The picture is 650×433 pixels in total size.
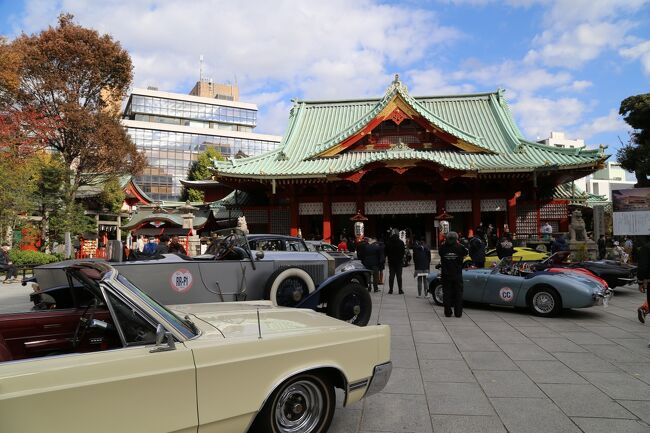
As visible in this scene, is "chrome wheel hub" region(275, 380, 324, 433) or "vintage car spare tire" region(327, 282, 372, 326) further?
"vintage car spare tire" region(327, 282, 372, 326)

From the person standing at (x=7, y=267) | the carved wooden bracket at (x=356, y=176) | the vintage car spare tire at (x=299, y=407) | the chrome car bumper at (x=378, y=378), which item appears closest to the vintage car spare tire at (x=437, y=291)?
the chrome car bumper at (x=378, y=378)

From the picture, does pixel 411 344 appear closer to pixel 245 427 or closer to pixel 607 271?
pixel 245 427

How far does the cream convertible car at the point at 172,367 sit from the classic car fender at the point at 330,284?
290cm

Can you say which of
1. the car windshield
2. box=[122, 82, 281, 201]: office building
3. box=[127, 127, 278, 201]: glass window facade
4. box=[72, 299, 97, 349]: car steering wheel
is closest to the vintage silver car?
box=[72, 299, 97, 349]: car steering wheel

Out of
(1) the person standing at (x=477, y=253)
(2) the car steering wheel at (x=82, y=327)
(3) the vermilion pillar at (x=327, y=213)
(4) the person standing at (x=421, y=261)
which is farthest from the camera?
(3) the vermilion pillar at (x=327, y=213)

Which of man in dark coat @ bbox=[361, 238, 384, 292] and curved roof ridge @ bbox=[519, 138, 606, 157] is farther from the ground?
curved roof ridge @ bbox=[519, 138, 606, 157]

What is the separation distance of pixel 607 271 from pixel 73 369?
41.4 feet

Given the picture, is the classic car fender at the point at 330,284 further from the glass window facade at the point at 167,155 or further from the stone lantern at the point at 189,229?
the glass window facade at the point at 167,155

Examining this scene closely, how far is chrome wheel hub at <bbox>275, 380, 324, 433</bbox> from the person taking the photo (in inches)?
122

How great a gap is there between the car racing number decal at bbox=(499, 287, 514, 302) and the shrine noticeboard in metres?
7.74

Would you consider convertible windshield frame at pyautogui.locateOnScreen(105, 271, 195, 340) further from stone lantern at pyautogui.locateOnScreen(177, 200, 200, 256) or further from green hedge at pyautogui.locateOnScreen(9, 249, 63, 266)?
green hedge at pyautogui.locateOnScreen(9, 249, 63, 266)

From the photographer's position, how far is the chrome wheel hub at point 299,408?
3.09 m

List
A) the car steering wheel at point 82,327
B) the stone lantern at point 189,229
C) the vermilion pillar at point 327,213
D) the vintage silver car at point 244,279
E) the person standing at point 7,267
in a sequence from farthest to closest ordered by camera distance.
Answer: the vermilion pillar at point 327,213
the stone lantern at point 189,229
the person standing at point 7,267
the vintage silver car at point 244,279
the car steering wheel at point 82,327

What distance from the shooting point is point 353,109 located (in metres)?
29.0
